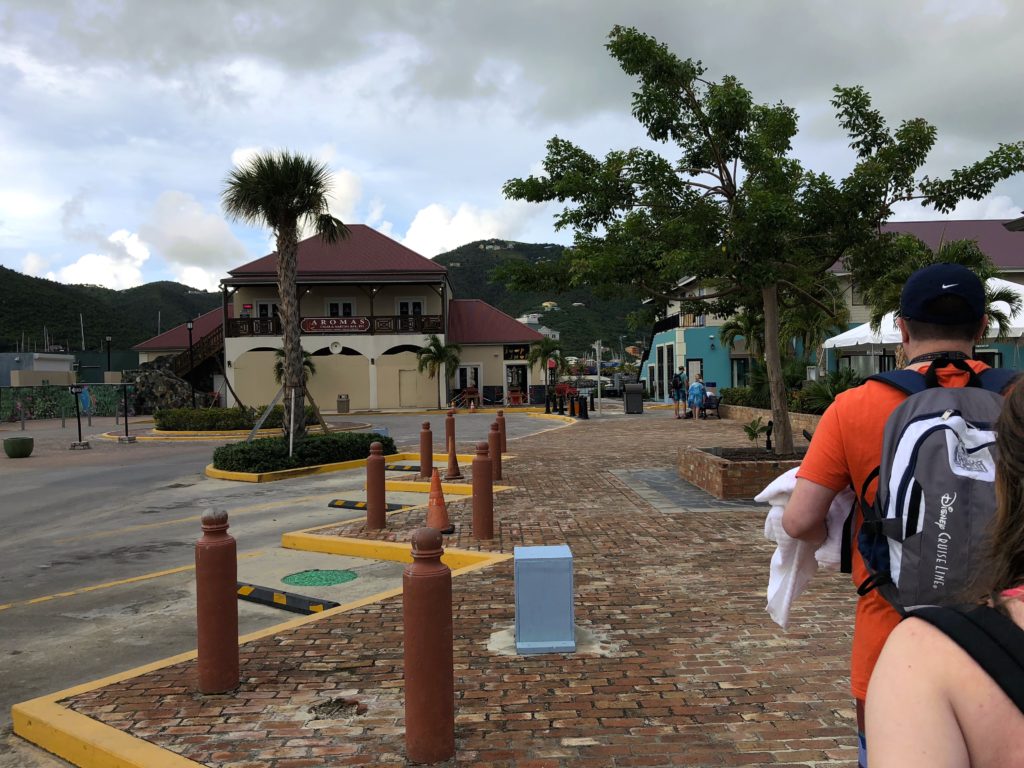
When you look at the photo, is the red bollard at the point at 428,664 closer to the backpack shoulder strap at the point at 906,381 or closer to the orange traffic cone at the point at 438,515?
the backpack shoulder strap at the point at 906,381

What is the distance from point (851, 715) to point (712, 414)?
2472cm

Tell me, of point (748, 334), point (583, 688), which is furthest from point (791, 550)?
point (748, 334)

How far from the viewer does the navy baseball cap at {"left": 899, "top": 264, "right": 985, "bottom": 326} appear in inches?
84.9

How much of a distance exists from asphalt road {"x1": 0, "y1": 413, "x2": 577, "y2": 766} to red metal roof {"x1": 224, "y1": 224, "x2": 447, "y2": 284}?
23.3m

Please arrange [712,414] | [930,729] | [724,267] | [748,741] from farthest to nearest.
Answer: [712,414] < [724,267] < [748,741] < [930,729]

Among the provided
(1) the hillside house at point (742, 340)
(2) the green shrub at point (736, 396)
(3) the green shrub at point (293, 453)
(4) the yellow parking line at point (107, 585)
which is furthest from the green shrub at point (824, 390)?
(4) the yellow parking line at point (107, 585)

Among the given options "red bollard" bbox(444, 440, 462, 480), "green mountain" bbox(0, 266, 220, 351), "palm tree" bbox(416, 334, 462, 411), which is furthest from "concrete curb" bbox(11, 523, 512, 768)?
"green mountain" bbox(0, 266, 220, 351)

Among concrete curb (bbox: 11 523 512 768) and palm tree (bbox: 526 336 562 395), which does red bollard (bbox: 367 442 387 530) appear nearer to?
concrete curb (bbox: 11 523 512 768)

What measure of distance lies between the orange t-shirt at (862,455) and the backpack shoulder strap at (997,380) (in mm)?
34

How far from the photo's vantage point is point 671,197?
11.1 metres

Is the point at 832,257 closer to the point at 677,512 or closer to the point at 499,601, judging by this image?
the point at 677,512

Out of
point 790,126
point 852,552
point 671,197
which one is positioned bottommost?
point 852,552

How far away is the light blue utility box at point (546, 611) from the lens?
4855 mm

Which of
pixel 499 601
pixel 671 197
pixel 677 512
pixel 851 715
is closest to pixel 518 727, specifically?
pixel 851 715
